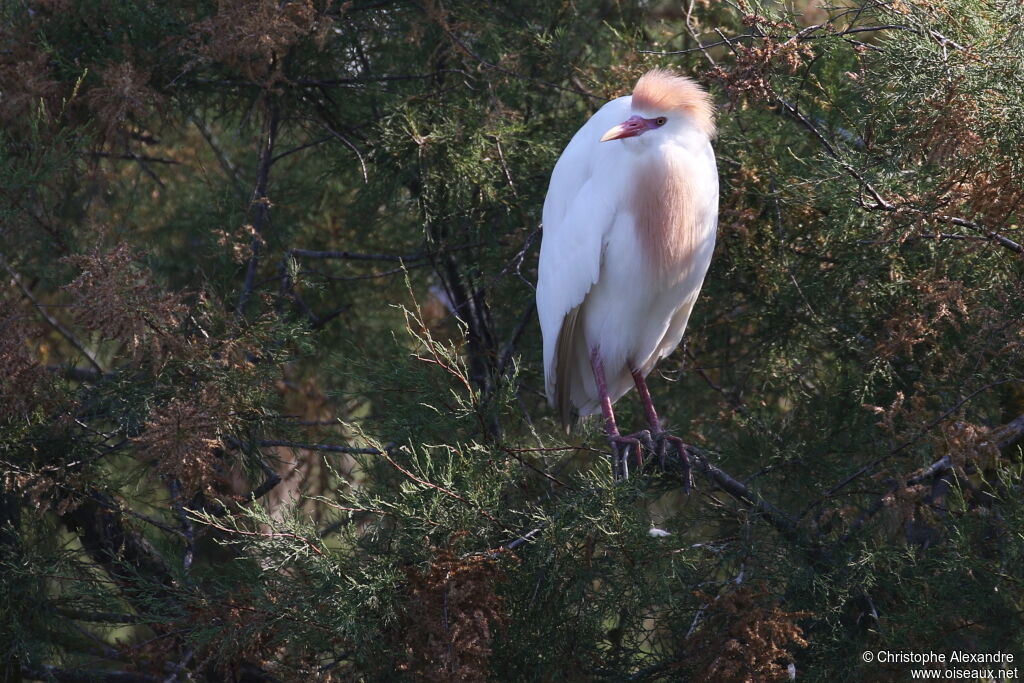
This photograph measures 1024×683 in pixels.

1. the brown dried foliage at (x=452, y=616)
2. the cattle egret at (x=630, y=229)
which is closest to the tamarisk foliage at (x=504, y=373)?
the brown dried foliage at (x=452, y=616)

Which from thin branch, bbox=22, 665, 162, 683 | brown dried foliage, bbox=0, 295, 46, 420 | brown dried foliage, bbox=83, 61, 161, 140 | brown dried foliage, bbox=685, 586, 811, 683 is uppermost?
brown dried foliage, bbox=83, 61, 161, 140

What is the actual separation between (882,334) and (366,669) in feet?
5.30

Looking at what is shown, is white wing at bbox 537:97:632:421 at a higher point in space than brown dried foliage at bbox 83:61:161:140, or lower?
lower

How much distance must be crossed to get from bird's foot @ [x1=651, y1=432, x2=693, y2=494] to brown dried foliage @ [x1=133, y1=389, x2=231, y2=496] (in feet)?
3.78

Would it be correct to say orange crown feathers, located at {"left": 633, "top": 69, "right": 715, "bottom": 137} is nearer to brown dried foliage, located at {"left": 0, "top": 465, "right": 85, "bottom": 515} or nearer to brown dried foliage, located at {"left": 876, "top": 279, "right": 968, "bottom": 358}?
brown dried foliage, located at {"left": 876, "top": 279, "right": 968, "bottom": 358}

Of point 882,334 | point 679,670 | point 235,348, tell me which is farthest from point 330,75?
point 679,670

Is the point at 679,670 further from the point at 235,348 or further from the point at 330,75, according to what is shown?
the point at 330,75

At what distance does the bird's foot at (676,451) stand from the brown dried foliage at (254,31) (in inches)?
58.4

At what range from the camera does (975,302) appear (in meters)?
2.46

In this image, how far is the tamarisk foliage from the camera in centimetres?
215

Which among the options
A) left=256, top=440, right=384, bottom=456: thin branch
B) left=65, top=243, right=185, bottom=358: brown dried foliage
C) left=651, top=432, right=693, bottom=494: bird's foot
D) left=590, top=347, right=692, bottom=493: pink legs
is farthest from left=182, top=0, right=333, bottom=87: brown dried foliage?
left=651, top=432, right=693, bottom=494: bird's foot

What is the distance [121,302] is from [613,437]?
51.3 inches

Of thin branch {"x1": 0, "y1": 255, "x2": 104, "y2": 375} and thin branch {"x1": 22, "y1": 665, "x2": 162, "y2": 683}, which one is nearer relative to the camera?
thin branch {"x1": 22, "y1": 665, "x2": 162, "y2": 683}

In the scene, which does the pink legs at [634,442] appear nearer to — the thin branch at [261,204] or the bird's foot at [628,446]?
the bird's foot at [628,446]
